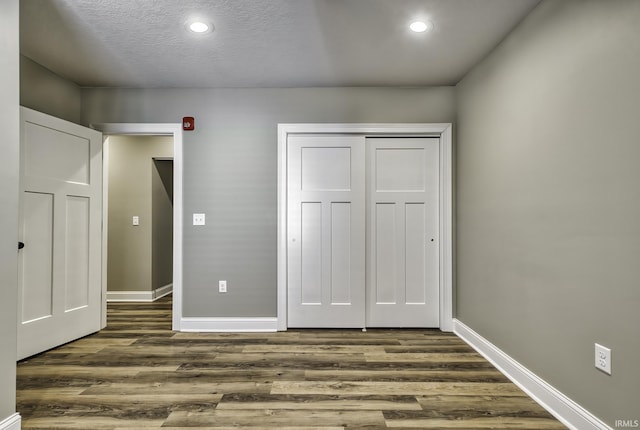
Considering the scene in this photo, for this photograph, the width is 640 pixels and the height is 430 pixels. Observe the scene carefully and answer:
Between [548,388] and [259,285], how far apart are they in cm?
239

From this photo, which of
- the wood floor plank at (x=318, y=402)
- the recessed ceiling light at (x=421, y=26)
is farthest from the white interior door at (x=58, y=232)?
the recessed ceiling light at (x=421, y=26)

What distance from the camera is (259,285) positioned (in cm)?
349

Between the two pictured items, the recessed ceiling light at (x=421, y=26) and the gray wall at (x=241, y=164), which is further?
the gray wall at (x=241, y=164)

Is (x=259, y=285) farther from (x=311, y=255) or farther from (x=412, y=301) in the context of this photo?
(x=412, y=301)

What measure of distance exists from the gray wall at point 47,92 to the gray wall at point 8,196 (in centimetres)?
145

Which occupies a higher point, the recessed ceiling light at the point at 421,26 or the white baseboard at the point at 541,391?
the recessed ceiling light at the point at 421,26

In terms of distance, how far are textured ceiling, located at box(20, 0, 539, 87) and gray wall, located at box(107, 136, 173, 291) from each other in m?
1.52

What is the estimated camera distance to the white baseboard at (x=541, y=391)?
179 cm

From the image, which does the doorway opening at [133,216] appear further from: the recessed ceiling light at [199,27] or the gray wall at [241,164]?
the recessed ceiling light at [199,27]

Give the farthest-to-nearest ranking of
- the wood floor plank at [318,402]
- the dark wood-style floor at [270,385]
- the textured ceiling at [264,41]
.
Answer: the textured ceiling at [264,41] → the wood floor plank at [318,402] → the dark wood-style floor at [270,385]

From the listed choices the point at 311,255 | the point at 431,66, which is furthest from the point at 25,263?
the point at 431,66

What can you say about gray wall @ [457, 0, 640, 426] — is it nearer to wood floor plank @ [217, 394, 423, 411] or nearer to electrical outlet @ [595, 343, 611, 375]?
electrical outlet @ [595, 343, 611, 375]

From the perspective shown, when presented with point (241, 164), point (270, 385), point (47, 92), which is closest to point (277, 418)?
point (270, 385)

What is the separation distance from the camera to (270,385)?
2.32 m
